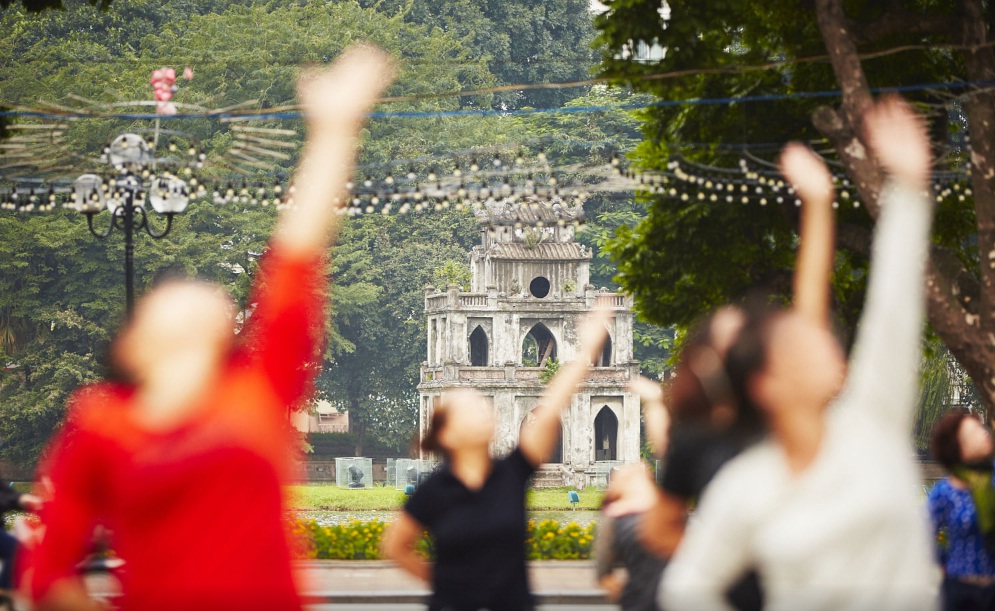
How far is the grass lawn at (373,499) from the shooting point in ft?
153

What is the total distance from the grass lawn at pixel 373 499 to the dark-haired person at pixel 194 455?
126 feet

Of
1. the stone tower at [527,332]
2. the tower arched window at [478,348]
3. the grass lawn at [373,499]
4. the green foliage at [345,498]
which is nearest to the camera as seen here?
the grass lawn at [373,499]

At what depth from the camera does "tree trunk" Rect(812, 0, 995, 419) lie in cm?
1848

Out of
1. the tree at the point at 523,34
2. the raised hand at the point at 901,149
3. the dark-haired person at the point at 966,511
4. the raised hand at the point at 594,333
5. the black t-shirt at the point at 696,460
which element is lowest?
the dark-haired person at the point at 966,511

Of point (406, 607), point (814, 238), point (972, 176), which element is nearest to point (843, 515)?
point (814, 238)

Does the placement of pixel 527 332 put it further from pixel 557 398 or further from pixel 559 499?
pixel 557 398

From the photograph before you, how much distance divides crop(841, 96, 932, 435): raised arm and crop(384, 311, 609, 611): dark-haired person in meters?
2.17

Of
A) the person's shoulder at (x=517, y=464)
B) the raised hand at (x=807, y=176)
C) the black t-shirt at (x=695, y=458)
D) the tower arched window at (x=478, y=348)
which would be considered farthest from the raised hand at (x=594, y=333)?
the tower arched window at (x=478, y=348)

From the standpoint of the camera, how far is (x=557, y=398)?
6539mm

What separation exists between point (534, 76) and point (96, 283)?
25012mm

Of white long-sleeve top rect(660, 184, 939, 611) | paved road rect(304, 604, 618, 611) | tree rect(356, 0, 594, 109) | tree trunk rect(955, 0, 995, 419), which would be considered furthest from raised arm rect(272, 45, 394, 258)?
tree rect(356, 0, 594, 109)

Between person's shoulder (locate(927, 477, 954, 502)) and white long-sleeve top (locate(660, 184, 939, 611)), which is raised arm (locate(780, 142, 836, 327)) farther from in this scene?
person's shoulder (locate(927, 477, 954, 502))

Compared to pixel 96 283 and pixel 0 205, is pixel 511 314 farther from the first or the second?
pixel 0 205

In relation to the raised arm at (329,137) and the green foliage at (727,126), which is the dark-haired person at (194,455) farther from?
the green foliage at (727,126)
